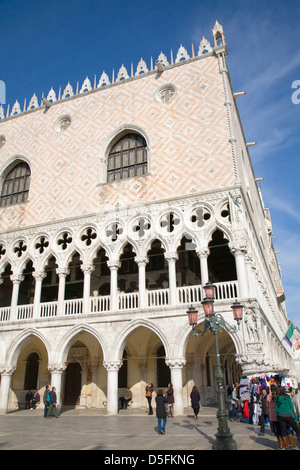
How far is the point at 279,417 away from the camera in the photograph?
19.3 ft

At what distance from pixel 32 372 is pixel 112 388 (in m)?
5.87

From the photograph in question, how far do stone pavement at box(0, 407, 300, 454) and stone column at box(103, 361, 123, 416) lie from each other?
2009 mm

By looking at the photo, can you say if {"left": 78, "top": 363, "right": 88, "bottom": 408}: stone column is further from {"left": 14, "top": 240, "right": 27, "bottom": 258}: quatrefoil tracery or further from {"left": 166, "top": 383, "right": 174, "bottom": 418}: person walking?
{"left": 14, "top": 240, "right": 27, "bottom": 258}: quatrefoil tracery

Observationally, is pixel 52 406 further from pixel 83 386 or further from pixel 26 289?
pixel 26 289

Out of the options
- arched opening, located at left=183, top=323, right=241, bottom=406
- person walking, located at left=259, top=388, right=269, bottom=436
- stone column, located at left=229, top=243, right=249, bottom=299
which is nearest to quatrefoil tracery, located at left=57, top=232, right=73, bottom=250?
arched opening, located at left=183, top=323, right=241, bottom=406

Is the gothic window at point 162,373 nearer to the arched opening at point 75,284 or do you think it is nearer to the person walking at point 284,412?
the arched opening at point 75,284

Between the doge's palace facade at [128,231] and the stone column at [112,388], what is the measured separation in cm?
3

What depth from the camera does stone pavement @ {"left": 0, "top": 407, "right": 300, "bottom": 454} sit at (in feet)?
21.5

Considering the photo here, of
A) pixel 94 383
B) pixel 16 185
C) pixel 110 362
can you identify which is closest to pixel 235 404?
pixel 110 362

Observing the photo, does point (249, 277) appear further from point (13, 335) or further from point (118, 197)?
point (13, 335)

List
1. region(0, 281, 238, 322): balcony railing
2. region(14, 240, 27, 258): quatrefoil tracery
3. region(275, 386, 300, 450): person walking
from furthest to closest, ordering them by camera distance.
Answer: region(14, 240, 27, 258): quatrefoil tracery, region(0, 281, 238, 322): balcony railing, region(275, 386, 300, 450): person walking
